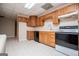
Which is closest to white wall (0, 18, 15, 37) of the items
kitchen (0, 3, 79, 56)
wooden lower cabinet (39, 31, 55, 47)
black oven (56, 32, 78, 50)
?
kitchen (0, 3, 79, 56)

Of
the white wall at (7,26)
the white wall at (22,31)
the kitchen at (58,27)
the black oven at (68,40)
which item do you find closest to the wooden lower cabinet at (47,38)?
the kitchen at (58,27)

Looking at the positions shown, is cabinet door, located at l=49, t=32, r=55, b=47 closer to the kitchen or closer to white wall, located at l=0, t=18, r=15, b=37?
the kitchen

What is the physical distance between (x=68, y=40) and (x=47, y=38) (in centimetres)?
52

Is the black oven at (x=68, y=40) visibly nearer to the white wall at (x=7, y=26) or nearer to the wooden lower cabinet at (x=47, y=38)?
the wooden lower cabinet at (x=47, y=38)

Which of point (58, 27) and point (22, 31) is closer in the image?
point (22, 31)

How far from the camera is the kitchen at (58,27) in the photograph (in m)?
1.66

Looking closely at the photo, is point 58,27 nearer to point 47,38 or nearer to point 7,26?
point 47,38

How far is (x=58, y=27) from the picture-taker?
2188 mm

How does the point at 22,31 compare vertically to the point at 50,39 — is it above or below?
above

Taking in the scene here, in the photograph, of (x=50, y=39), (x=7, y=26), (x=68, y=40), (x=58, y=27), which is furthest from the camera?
(x=50, y=39)

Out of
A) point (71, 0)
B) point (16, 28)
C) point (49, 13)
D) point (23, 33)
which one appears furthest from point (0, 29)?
point (71, 0)

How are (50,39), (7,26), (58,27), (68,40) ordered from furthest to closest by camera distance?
(50,39) < (58,27) < (68,40) < (7,26)

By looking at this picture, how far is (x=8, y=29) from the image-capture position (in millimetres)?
1620

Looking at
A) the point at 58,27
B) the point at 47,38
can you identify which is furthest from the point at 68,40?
the point at 47,38
